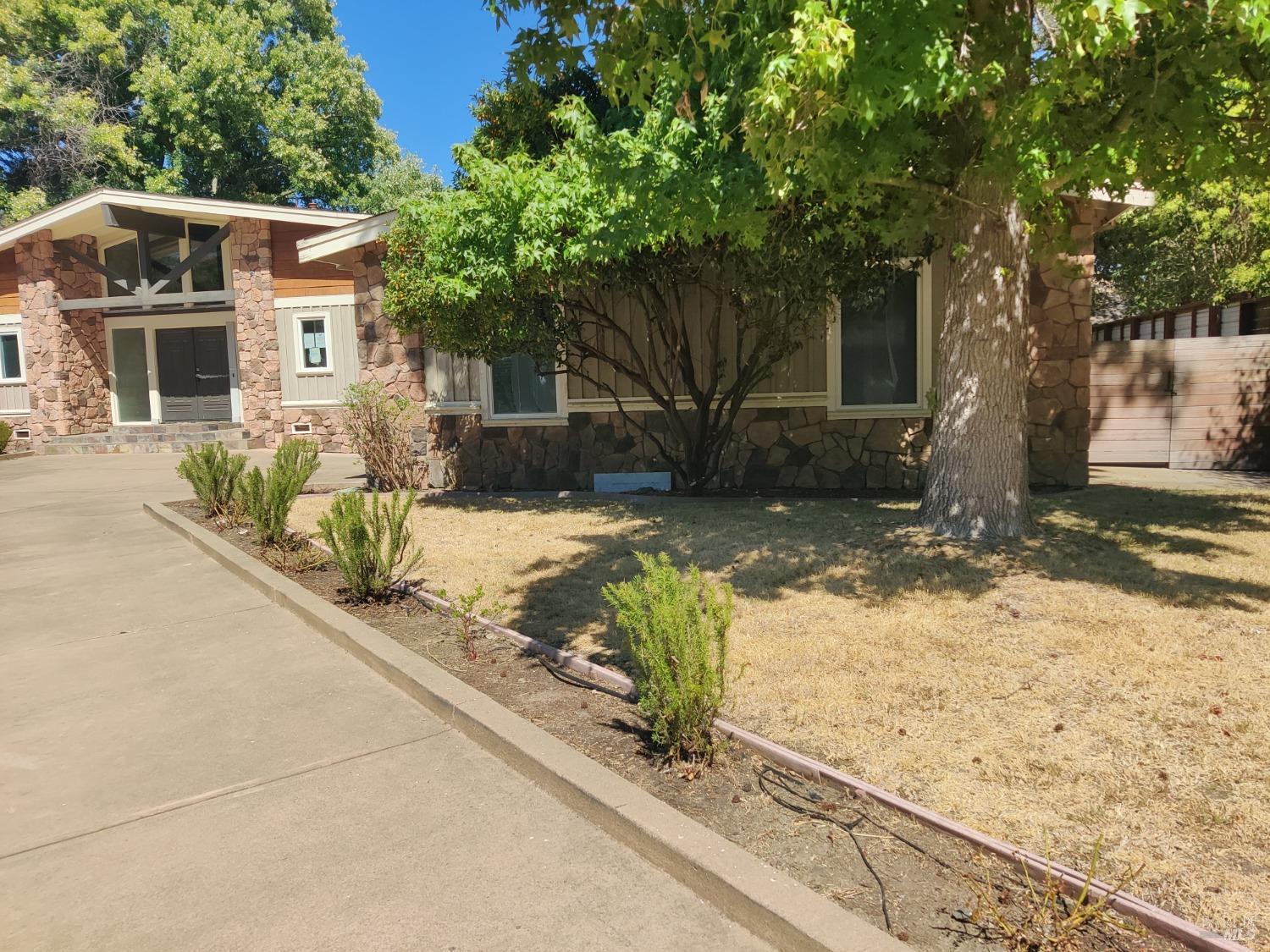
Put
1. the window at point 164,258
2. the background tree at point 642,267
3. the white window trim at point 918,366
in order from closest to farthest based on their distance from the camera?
the background tree at point 642,267 → the white window trim at point 918,366 → the window at point 164,258

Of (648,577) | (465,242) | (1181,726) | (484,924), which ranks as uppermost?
(465,242)

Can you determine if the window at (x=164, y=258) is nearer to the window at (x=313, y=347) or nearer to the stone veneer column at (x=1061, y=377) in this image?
the window at (x=313, y=347)

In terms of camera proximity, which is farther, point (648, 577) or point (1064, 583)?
point (1064, 583)

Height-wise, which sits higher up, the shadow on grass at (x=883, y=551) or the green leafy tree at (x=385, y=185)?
the green leafy tree at (x=385, y=185)

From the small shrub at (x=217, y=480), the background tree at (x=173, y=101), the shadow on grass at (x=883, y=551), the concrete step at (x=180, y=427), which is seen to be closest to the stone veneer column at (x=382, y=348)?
the small shrub at (x=217, y=480)

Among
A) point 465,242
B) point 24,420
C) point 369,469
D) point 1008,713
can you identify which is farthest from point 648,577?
point 24,420

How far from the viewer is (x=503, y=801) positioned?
3285 millimetres

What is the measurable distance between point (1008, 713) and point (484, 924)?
2338mm

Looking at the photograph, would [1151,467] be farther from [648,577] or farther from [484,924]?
[484,924]

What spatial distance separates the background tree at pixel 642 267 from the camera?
6.38 meters

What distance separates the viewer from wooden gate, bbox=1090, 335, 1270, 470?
466 inches

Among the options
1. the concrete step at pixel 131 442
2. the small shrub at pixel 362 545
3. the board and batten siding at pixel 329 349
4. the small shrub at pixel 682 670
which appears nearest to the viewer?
the small shrub at pixel 682 670

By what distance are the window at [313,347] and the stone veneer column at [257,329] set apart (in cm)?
→ 60

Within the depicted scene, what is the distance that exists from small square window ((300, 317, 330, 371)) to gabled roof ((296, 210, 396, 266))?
19.8 feet
